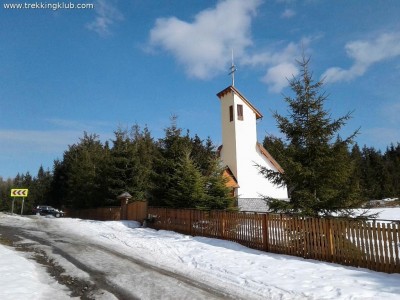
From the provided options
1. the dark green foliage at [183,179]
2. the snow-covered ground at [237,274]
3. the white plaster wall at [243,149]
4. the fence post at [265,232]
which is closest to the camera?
the snow-covered ground at [237,274]

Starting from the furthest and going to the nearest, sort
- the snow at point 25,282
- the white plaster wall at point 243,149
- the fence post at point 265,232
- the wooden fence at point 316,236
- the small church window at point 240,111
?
the small church window at point 240,111 → the white plaster wall at point 243,149 → the fence post at point 265,232 → the wooden fence at point 316,236 → the snow at point 25,282

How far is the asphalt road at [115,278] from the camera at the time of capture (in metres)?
7.77

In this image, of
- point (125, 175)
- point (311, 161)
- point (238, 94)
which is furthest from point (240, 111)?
point (311, 161)

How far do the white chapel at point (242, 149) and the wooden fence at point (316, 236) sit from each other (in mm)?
13964

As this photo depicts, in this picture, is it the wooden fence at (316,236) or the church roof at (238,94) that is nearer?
the wooden fence at (316,236)

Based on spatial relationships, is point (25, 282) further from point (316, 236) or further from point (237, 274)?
point (316, 236)

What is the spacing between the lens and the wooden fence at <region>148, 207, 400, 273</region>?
30.9ft

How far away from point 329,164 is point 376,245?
4.54 m

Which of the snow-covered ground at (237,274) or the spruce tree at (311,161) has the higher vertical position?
the spruce tree at (311,161)

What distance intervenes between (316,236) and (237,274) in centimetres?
330

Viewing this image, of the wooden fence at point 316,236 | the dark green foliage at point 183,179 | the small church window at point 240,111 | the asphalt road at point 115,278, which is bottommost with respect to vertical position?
the asphalt road at point 115,278

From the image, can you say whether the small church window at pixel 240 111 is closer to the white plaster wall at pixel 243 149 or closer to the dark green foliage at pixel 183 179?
the white plaster wall at pixel 243 149

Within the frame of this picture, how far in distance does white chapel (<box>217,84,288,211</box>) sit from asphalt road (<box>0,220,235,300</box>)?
17861 mm

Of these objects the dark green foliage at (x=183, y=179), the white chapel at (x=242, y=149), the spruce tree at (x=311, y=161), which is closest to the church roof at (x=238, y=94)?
the white chapel at (x=242, y=149)
